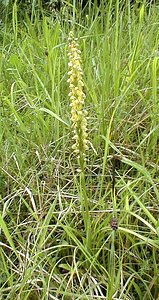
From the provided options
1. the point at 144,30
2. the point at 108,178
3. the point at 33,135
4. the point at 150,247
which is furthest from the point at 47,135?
the point at 144,30

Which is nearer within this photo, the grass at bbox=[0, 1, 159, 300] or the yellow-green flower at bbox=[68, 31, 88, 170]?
the yellow-green flower at bbox=[68, 31, 88, 170]

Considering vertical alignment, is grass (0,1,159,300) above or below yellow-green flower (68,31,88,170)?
below

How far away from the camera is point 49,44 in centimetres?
221

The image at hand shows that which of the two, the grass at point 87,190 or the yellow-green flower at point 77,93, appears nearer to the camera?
the yellow-green flower at point 77,93

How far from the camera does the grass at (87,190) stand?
4.07 ft

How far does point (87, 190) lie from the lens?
1.47 m

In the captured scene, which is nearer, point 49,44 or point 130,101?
point 130,101

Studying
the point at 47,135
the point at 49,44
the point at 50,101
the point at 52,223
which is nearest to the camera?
the point at 52,223

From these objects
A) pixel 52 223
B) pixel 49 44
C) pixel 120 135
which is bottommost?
pixel 52 223

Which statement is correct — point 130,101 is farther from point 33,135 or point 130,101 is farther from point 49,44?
point 49,44

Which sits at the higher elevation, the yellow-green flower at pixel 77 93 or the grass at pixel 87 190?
the yellow-green flower at pixel 77 93

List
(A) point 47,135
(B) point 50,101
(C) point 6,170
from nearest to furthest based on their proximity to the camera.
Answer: (C) point 6,170 < (A) point 47,135 < (B) point 50,101

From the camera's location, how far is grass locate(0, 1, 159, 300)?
1.24m

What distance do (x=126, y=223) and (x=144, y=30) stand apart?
4.15 ft
